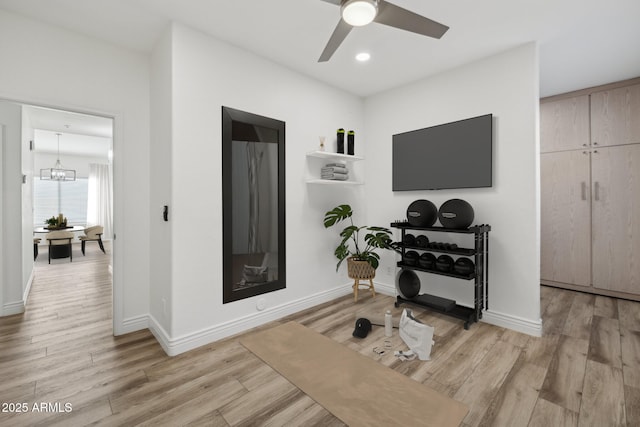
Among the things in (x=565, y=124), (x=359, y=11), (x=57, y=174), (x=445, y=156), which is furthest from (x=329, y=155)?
(x=57, y=174)

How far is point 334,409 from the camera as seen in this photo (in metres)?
1.72

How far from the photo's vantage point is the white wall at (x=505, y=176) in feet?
8.89

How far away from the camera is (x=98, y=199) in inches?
343

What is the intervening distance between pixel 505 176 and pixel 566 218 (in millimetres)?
1863

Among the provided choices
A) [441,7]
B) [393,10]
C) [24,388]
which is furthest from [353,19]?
[24,388]

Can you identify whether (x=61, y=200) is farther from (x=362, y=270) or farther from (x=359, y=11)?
(x=359, y=11)

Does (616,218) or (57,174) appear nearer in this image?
(616,218)

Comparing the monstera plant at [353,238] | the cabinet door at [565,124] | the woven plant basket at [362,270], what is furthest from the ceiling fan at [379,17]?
the cabinet door at [565,124]

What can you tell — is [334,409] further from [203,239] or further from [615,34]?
[615,34]

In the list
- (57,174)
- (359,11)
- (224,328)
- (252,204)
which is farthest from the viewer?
(57,174)

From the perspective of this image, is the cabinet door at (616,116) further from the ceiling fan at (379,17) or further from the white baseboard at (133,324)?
the white baseboard at (133,324)

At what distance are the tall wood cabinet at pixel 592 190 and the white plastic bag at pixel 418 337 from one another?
295cm

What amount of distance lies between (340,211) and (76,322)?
2.95 metres

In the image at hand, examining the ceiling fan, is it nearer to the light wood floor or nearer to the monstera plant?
the monstera plant
